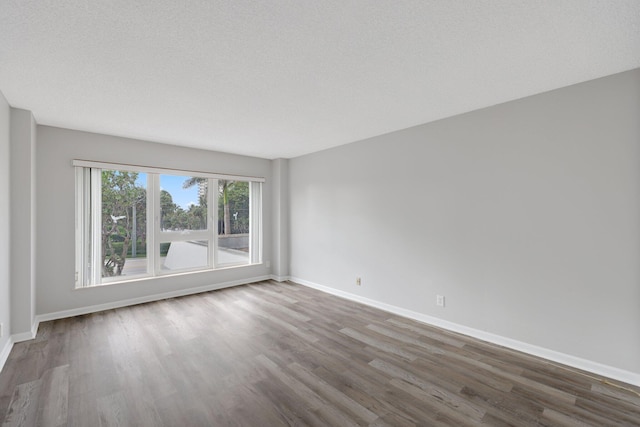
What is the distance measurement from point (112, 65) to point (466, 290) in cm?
392

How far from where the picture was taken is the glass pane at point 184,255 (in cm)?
459

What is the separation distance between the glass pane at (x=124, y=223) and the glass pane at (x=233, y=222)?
4.02 feet

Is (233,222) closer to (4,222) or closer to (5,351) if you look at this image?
(4,222)

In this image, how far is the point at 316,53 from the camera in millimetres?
1985

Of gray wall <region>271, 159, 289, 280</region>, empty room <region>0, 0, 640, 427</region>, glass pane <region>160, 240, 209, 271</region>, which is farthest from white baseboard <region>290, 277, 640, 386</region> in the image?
glass pane <region>160, 240, 209, 271</region>

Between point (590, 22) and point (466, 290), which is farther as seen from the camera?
point (466, 290)

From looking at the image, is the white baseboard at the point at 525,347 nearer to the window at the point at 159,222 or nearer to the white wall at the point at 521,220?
the white wall at the point at 521,220

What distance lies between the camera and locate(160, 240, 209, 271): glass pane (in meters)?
4.59

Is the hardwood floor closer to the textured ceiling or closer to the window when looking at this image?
the window

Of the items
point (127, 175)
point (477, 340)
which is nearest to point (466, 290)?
point (477, 340)

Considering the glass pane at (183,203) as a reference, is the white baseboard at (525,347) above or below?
below

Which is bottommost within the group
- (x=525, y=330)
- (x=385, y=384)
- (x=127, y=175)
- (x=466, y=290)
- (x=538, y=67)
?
(x=385, y=384)

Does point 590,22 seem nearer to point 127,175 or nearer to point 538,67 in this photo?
point 538,67

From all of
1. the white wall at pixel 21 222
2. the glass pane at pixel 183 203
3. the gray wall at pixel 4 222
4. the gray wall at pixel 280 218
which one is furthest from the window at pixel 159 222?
the gray wall at pixel 4 222
